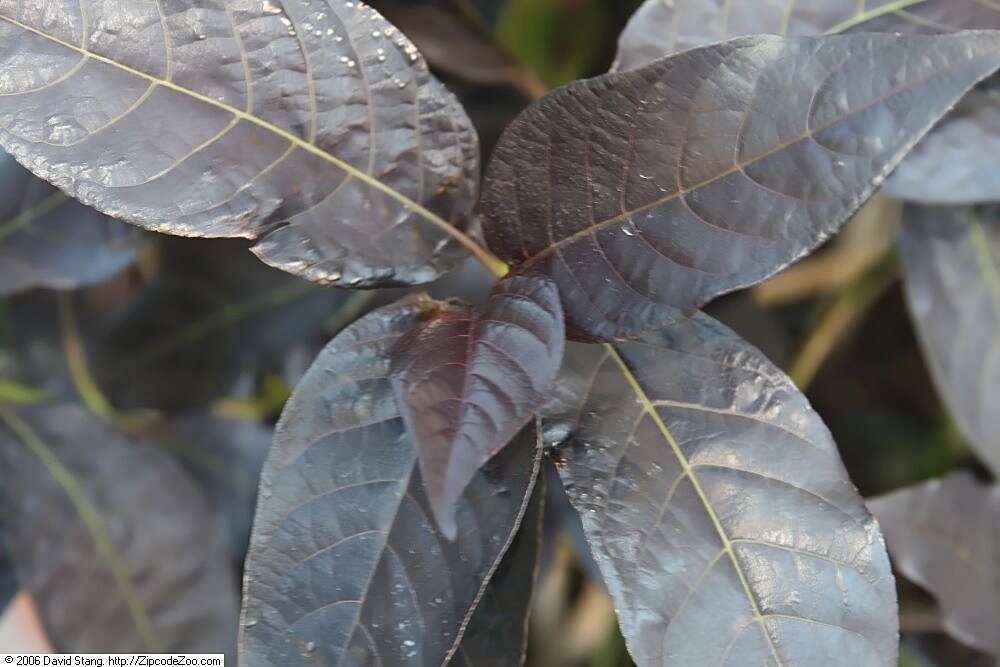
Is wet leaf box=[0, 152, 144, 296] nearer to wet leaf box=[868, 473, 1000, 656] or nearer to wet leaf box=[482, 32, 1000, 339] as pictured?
wet leaf box=[482, 32, 1000, 339]

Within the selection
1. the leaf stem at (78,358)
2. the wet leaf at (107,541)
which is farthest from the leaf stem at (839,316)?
the leaf stem at (78,358)

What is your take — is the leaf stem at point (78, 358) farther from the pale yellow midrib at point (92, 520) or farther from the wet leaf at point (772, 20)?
the wet leaf at point (772, 20)

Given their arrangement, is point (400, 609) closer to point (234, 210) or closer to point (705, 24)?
point (234, 210)

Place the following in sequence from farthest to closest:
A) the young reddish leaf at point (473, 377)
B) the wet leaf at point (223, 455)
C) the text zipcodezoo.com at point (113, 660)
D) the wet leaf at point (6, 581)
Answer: the wet leaf at point (223, 455)
the wet leaf at point (6, 581)
the text zipcodezoo.com at point (113, 660)
the young reddish leaf at point (473, 377)

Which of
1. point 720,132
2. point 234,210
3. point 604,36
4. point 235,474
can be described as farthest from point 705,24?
point 235,474

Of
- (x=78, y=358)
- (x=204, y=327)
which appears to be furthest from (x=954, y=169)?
(x=78, y=358)

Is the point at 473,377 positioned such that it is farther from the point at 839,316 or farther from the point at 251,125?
the point at 839,316
